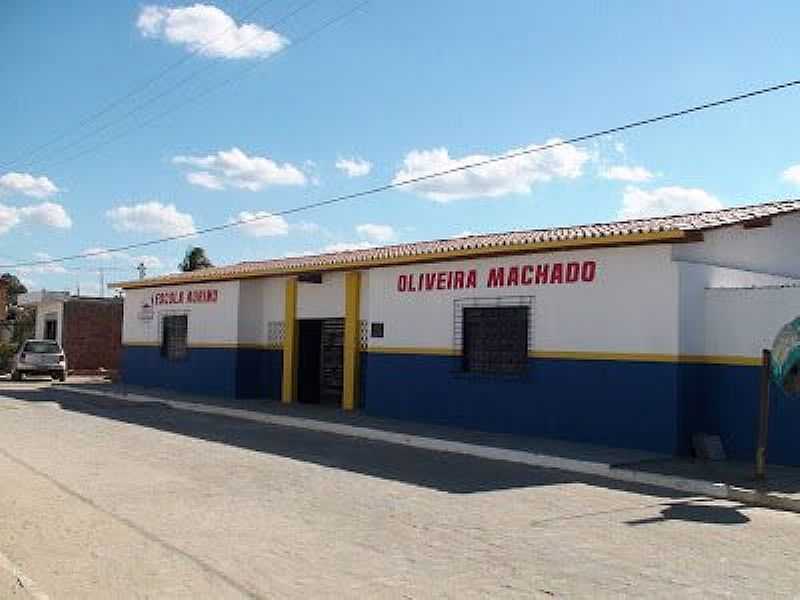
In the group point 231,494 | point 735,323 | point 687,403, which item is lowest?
point 231,494

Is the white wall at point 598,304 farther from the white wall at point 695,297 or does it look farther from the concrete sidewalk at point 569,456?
the concrete sidewalk at point 569,456

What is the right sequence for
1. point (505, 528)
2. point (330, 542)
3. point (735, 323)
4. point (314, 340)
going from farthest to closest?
point (314, 340) < point (735, 323) < point (505, 528) < point (330, 542)

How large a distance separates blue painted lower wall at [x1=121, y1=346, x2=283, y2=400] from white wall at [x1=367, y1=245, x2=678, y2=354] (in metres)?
7.14

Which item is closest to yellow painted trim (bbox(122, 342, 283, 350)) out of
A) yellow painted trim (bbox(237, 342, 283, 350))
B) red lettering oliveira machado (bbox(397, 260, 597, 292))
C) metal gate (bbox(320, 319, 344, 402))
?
yellow painted trim (bbox(237, 342, 283, 350))

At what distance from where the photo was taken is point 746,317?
12711 mm

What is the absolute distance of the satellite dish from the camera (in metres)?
10.5

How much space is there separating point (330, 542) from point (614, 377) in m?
7.40

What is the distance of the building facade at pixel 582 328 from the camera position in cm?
1284

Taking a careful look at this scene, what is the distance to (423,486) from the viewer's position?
10.4 m

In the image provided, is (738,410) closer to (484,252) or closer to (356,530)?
(484,252)

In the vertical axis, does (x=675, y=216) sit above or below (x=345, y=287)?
above

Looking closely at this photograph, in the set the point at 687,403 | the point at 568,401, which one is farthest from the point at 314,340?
the point at 687,403

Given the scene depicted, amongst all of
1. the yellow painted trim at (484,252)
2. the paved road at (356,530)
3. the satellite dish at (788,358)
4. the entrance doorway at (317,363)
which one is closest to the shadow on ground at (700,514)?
the paved road at (356,530)

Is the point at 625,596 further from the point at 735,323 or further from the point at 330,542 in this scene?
the point at 735,323
